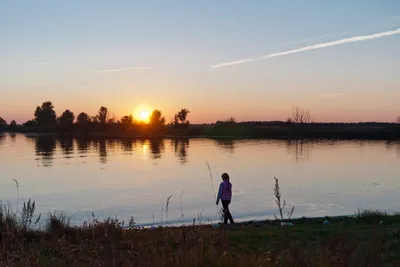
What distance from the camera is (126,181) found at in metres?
38.0

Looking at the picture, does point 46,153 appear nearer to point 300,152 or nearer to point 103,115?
point 300,152

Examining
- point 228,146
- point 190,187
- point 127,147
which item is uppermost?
point 228,146

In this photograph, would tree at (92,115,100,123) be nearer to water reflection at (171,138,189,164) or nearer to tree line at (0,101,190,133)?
tree line at (0,101,190,133)

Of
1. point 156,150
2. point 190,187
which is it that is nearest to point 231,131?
point 156,150

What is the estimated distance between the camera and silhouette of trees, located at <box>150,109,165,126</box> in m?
176

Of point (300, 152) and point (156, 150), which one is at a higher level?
point (300, 152)

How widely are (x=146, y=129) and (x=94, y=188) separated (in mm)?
135304

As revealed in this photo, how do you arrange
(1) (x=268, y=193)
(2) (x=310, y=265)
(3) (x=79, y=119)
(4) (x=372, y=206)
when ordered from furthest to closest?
(3) (x=79, y=119), (1) (x=268, y=193), (4) (x=372, y=206), (2) (x=310, y=265)

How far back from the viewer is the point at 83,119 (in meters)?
182

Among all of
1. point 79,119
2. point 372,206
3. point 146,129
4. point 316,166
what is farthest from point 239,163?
point 79,119

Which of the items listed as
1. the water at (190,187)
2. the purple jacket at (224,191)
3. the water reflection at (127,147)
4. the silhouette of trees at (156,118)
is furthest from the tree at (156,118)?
the purple jacket at (224,191)

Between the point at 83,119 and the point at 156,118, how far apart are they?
3060cm

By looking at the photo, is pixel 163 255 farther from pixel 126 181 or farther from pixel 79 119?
pixel 79 119

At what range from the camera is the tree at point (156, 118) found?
579 feet
